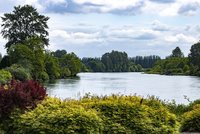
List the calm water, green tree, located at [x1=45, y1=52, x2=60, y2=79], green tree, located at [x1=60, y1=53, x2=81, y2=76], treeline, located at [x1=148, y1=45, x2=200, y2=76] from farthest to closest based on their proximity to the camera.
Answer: treeline, located at [x1=148, y1=45, x2=200, y2=76] → green tree, located at [x1=60, y1=53, x2=81, y2=76] → green tree, located at [x1=45, y1=52, x2=60, y2=79] → the calm water

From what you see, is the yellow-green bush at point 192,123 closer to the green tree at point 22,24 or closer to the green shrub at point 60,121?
the green shrub at point 60,121

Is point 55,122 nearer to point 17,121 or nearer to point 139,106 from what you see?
point 17,121

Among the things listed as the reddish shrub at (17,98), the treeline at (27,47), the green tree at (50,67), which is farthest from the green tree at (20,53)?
the reddish shrub at (17,98)

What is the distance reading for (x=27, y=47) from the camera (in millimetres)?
79062

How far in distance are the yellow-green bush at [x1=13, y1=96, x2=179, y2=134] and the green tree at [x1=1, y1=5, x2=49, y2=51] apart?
81074mm

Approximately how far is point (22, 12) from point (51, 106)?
8302cm

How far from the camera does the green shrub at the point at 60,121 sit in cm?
979

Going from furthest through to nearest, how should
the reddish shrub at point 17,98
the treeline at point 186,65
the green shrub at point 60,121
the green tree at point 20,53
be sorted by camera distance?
the treeline at point 186,65
the green tree at point 20,53
the reddish shrub at point 17,98
the green shrub at point 60,121

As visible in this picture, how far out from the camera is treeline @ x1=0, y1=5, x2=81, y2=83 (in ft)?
253

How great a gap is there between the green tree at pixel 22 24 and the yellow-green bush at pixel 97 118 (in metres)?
81.1

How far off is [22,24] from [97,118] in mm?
83569

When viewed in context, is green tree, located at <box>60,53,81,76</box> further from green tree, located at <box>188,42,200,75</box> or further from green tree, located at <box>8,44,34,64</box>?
green tree, located at <box>8,44,34,64</box>

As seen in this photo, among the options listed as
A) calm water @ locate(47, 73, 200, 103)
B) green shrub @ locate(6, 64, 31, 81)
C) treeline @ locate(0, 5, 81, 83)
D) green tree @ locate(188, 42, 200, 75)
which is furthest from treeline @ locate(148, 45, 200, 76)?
green shrub @ locate(6, 64, 31, 81)

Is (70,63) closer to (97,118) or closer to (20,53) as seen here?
(20,53)
